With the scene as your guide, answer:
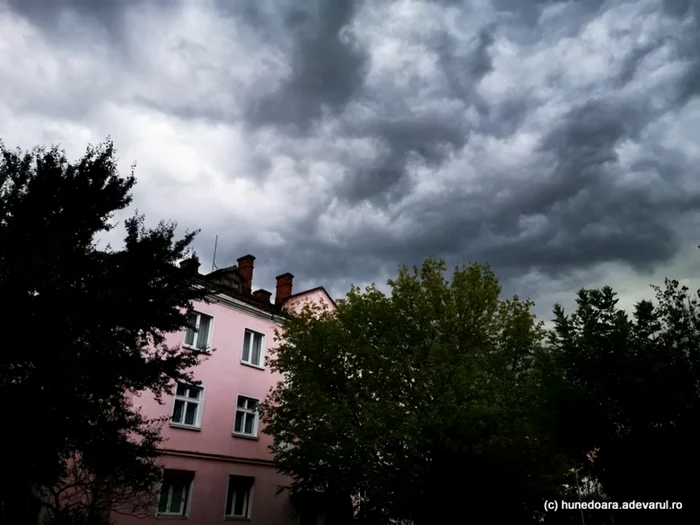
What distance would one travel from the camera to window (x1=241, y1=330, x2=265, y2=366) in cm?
2892

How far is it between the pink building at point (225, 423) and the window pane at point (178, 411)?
4 cm

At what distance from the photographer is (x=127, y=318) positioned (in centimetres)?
1579

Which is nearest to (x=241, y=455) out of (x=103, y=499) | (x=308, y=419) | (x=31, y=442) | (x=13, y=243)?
(x=308, y=419)

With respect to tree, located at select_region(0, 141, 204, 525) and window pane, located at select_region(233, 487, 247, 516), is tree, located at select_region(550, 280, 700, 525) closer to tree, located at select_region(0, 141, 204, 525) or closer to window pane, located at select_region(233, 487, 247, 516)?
tree, located at select_region(0, 141, 204, 525)

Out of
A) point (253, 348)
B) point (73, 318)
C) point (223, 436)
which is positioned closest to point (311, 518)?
point (223, 436)

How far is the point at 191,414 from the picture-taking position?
25094 mm

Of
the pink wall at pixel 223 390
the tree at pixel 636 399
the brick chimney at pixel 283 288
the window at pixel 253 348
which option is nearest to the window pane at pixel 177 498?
the pink wall at pixel 223 390

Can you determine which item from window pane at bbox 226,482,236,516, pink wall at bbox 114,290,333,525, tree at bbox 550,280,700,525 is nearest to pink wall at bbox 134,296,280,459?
pink wall at bbox 114,290,333,525

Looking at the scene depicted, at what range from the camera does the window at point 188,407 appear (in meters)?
24.4

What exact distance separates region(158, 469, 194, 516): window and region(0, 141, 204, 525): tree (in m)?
6.58

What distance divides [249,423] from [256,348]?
4160 millimetres

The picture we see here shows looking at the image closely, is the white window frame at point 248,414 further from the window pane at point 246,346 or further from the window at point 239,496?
the window pane at point 246,346

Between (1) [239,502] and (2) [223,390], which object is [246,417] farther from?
(1) [239,502]

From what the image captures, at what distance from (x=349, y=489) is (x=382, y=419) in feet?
14.2
